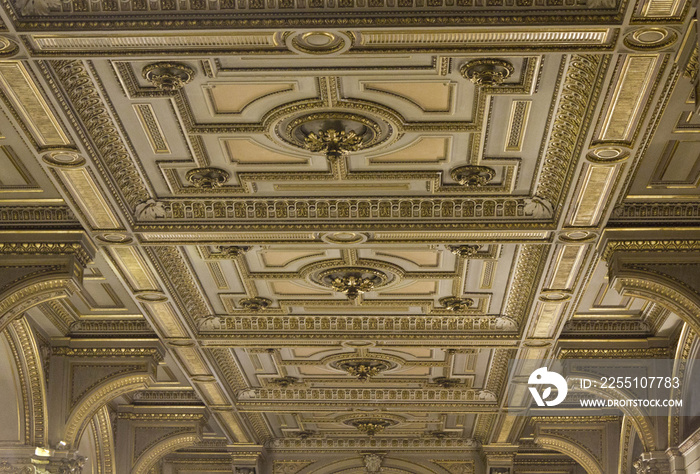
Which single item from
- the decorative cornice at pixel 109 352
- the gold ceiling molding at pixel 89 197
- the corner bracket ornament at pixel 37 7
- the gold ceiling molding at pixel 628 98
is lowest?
the corner bracket ornament at pixel 37 7

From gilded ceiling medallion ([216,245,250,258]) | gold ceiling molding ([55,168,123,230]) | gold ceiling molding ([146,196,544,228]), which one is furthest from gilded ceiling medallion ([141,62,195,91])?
gilded ceiling medallion ([216,245,250,258])

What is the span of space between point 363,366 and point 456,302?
3.59 m

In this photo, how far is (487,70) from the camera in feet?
25.1

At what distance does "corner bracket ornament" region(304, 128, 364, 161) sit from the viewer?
28.8 ft

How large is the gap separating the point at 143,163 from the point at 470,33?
12.6ft

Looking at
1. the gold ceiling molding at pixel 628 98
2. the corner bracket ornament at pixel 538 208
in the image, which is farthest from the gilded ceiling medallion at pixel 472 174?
the gold ceiling molding at pixel 628 98

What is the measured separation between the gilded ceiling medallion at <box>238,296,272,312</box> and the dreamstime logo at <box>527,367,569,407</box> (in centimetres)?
490

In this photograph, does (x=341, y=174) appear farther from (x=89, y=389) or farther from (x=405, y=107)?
(x=89, y=389)

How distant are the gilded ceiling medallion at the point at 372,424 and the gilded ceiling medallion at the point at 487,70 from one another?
48.0 feet

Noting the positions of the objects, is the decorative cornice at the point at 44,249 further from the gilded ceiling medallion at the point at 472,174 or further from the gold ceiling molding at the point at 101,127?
the gilded ceiling medallion at the point at 472,174

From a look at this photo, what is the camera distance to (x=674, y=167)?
942cm

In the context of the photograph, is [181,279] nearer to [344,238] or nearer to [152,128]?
[344,238]

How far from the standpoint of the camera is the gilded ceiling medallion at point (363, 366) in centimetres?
1677

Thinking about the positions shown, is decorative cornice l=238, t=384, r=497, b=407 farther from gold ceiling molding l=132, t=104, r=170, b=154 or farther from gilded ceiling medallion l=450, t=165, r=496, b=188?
gold ceiling molding l=132, t=104, r=170, b=154
